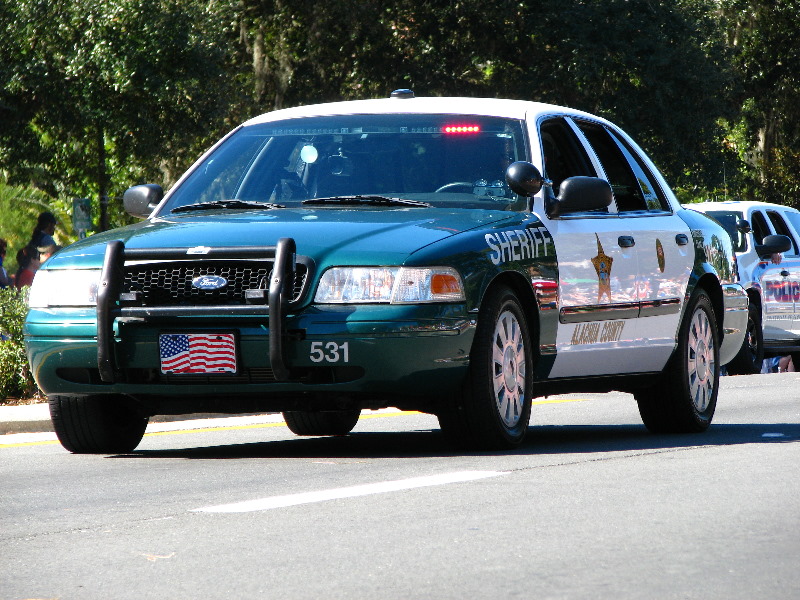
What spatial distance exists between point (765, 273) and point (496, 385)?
40.1 ft

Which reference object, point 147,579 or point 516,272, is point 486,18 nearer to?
point 516,272

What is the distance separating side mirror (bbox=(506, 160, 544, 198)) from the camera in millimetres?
8484

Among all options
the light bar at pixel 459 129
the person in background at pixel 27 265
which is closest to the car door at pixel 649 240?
the light bar at pixel 459 129

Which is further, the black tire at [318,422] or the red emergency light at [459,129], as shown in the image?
the black tire at [318,422]

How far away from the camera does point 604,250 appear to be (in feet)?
30.2

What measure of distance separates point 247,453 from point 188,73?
17.9 metres

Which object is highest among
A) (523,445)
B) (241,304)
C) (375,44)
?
(375,44)

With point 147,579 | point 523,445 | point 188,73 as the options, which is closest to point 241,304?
point 523,445

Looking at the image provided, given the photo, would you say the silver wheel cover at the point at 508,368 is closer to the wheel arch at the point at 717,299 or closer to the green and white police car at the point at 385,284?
Answer: the green and white police car at the point at 385,284

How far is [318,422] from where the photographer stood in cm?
1015

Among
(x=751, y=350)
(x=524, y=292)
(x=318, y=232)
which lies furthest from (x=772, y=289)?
(x=318, y=232)

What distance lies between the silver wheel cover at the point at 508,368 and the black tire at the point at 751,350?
37.2 feet

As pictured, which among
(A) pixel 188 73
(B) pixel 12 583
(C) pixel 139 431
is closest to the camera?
(B) pixel 12 583

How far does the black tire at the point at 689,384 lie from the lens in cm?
988
